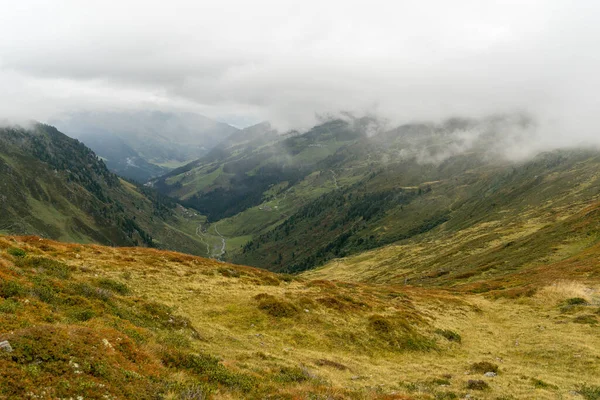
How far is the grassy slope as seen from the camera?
13789mm

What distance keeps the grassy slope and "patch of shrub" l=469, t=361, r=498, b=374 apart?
0.52 m

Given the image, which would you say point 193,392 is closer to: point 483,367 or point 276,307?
point 276,307

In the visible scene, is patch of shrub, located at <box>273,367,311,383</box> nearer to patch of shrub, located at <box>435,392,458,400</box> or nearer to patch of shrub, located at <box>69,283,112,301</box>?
patch of shrub, located at <box>435,392,458,400</box>

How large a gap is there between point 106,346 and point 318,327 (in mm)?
23846

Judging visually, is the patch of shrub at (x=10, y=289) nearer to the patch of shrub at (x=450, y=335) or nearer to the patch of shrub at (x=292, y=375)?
the patch of shrub at (x=292, y=375)

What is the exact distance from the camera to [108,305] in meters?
23.7

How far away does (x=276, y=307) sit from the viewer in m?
36.5

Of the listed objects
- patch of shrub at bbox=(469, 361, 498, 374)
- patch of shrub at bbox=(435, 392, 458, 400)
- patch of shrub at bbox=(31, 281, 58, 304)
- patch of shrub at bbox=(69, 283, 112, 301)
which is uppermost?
patch of shrub at bbox=(31, 281, 58, 304)

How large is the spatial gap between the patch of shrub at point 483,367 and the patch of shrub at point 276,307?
17.0 m

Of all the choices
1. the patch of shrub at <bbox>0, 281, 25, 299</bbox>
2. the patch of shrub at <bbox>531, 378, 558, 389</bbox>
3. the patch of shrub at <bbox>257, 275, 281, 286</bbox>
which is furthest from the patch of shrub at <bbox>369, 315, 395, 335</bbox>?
the patch of shrub at <bbox>0, 281, 25, 299</bbox>

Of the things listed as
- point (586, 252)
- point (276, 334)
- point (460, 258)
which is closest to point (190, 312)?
point (276, 334)

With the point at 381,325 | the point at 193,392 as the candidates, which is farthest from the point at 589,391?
the point at 193,392

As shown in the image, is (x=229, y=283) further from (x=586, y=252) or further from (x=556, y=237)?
(x=556, y=237)

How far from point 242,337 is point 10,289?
15939mm
